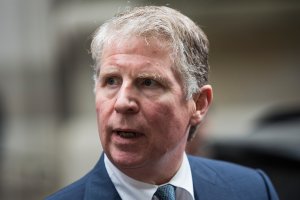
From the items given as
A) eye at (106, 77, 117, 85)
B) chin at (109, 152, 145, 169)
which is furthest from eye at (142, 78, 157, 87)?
chin at (109, 152, 145, 169)

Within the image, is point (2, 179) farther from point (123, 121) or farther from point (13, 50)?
point (123, 121)

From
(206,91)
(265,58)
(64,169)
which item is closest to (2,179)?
(64,169)

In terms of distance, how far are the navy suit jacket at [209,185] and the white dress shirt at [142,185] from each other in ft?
0.07

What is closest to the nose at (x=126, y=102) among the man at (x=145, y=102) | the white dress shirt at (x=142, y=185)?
the man at (x=145, y=102)

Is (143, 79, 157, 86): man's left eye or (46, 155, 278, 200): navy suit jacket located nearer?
(143, 79, 157, 86): man's left eye

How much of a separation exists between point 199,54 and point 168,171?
0.46m

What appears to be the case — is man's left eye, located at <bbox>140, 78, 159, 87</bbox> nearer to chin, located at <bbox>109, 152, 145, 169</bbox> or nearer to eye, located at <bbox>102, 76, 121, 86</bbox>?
eye, located at <bbox>102, 76, 121, 86</bbox>

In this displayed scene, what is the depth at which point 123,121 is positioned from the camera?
2.52 m

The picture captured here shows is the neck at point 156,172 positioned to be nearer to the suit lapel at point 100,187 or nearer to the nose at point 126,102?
the suit lapel at point 100,187

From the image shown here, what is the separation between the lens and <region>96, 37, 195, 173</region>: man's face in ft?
8.28

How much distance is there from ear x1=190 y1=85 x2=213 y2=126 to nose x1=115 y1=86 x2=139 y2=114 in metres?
0.34

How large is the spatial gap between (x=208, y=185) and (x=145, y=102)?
1.73ft

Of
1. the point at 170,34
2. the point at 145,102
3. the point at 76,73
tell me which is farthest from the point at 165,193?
the point at 76,73

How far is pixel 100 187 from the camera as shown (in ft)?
8.77
